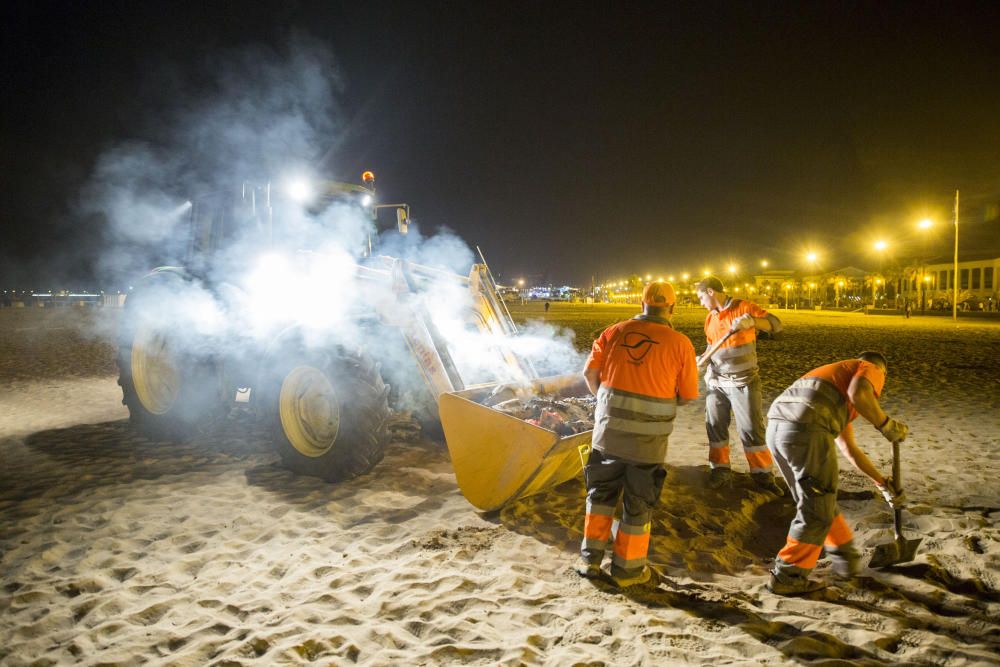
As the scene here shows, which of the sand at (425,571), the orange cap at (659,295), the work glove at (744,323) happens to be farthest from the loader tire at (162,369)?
the work glove at (744,323)

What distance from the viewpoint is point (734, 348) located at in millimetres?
5332

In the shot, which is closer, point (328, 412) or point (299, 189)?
point (328, 412)

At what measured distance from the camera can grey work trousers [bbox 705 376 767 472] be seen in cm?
524

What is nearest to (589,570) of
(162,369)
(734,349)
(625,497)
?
(625,497)

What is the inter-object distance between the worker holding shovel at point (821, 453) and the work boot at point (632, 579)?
0.71 m

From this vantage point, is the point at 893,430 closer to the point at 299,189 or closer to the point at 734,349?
the point at 734,349

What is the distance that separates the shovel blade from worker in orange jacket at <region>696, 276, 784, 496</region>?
1.42 meters

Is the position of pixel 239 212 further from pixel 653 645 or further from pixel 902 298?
pixel 902 298

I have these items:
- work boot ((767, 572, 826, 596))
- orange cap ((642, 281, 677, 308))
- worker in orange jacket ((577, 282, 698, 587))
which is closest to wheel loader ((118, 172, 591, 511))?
worker in orange jacket ((577, 282, 698, 587))

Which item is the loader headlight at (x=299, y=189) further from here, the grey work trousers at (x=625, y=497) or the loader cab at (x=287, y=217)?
the grey work trousers at (x=625, y=497)

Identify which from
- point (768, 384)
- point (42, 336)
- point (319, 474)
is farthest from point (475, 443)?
point (42, 336)

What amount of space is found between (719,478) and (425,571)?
9.40 ft

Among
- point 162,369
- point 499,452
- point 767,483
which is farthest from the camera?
point 162,369

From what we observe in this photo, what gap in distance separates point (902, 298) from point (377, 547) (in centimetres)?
5948
